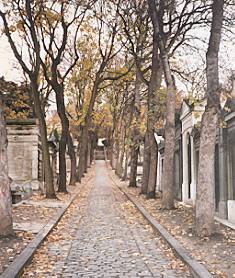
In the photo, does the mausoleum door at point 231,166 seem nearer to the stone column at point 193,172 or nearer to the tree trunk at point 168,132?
the tree trunk at point 168,132

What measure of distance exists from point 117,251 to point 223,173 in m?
7.27

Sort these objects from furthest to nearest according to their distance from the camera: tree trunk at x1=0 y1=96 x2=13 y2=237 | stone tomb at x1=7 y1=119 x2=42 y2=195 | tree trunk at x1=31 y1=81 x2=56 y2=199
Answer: stone tomb at x1=7 y1=119 x2=42 y2=195 < tree trunk at x1=31 y1=81 x2=56 y2=199 < tree trunk at x1=0 y1=96 x2=13 y2=237

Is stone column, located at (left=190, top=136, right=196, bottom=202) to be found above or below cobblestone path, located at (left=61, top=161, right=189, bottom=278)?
above

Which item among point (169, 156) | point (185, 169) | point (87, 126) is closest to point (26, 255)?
point (169, 156)

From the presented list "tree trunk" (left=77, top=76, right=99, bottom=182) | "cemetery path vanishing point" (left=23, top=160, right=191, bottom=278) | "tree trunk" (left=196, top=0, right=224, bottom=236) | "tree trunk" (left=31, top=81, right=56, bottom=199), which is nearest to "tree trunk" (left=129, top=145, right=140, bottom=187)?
"tree trunk" (left=77, top=76, right=99, bottom=182)

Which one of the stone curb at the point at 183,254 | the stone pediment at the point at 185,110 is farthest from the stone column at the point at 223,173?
the stone pediment at the point at 185,110

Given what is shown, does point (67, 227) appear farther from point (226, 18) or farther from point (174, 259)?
point (226, 18)

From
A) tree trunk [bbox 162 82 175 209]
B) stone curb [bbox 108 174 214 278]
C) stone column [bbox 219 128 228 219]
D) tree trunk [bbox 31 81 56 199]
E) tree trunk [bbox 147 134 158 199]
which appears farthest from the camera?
tree trunk [bbox 147 134 158 199]

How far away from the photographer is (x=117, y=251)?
10086mm

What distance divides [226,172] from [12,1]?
10629 mm

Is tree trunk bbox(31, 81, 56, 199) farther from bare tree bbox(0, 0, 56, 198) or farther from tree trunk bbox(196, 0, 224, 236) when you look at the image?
tree trunk bbox(196, 0, 224, 236)

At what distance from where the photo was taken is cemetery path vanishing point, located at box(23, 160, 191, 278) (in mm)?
8164

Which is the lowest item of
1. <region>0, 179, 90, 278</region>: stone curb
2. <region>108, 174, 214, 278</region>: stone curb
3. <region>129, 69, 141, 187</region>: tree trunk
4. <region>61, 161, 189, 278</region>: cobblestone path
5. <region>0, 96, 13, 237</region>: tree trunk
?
<region>61, 161, 189, 278</region>: cobblestone path

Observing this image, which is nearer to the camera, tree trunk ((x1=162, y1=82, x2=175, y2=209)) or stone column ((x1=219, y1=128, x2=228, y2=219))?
stone column ((x1=219, y1=128, x2=228, y2=219))
